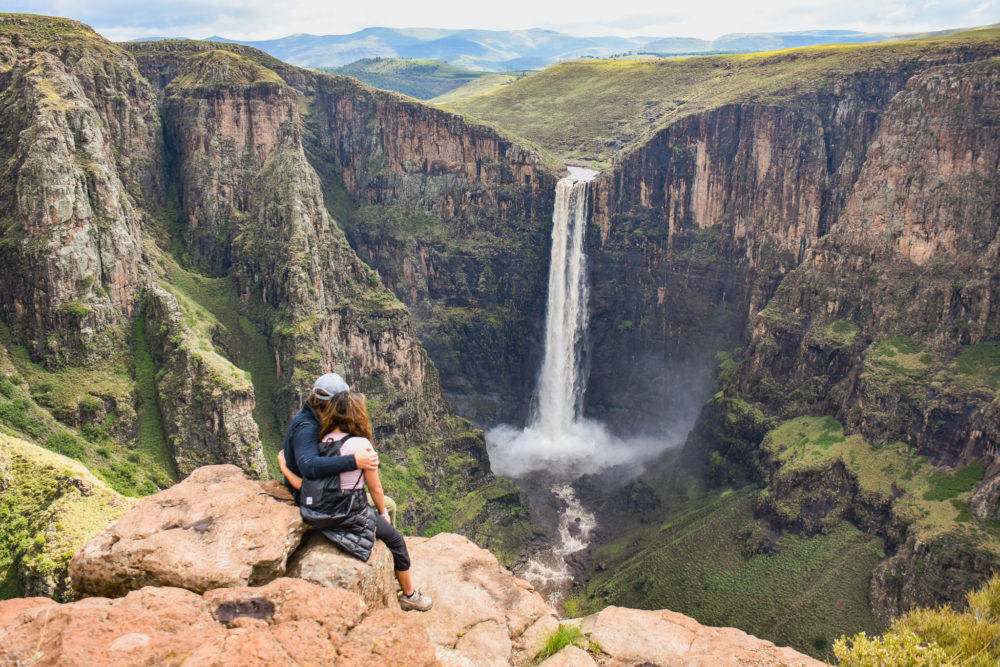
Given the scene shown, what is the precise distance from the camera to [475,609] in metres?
13.2

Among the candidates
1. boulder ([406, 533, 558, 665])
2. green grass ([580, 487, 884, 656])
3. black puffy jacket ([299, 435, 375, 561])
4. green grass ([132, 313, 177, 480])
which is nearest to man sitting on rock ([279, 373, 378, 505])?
black puffy jacket ([299, 435, 375, 561])

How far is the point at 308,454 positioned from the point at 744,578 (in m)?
44.1

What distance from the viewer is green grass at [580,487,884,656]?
136 feet

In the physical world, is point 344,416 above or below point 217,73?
below

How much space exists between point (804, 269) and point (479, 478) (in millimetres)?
37733

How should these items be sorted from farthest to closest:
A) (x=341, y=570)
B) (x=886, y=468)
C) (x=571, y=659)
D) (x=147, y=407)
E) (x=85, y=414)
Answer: (x=886, y=468)
(x=147, y=407)
(x=85, y=414)
(x=571, y=659)
(x=341, y=570)

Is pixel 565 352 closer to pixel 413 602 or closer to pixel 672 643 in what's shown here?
pixel 672 643

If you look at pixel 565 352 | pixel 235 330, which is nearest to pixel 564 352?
pixel 565 352

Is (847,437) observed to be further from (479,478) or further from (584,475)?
(479,478)

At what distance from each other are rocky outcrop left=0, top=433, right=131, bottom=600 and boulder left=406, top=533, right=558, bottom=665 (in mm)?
9225

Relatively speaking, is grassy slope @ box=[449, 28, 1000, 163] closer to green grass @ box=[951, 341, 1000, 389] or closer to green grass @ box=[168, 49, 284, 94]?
green grass @ box=[951, 341, 1000, 389]

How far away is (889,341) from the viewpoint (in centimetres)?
5403

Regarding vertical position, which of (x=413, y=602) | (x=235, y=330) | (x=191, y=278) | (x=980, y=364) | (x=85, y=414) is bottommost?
(x=235, y=330)

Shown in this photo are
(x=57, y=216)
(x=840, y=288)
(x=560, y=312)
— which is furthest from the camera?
(x=560, y=312)
